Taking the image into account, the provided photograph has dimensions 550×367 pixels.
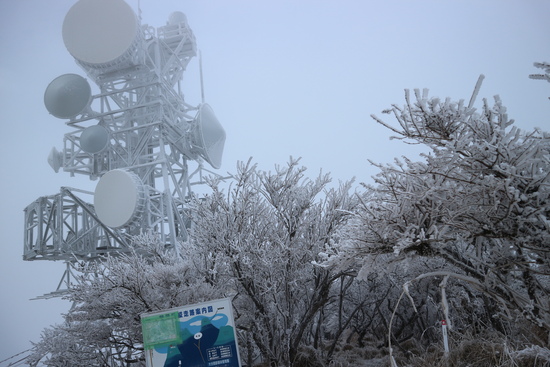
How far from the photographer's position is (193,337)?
22.8 feet

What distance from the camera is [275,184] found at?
367 inches

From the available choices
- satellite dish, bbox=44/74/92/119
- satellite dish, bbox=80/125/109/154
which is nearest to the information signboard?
satellite dish, bbox=80/125/109/154

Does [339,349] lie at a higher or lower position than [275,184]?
lower

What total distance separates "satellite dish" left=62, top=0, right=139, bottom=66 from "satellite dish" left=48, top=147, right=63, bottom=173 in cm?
715

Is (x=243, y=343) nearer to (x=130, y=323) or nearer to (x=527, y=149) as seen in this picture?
(x=130, y=323)

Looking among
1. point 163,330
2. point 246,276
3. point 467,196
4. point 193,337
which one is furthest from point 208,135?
point 467,196

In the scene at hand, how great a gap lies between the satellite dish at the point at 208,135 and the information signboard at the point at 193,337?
1401cm

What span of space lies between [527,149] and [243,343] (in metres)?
7.98

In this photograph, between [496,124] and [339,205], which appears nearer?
[496,124]

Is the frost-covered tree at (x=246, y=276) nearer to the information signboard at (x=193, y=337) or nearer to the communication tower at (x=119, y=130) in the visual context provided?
the information signboard at (x=193, y=337)

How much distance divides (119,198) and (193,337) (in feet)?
37.1

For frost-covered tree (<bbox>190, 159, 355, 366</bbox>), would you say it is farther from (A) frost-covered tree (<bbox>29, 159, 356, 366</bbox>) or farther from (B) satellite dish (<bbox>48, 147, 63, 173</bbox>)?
(B) satellite dish (<bbox>48, 147, 63, 173</bbox>)

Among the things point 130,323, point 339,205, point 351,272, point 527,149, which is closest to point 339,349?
point 351,272

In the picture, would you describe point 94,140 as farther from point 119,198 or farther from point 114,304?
point 114,304
